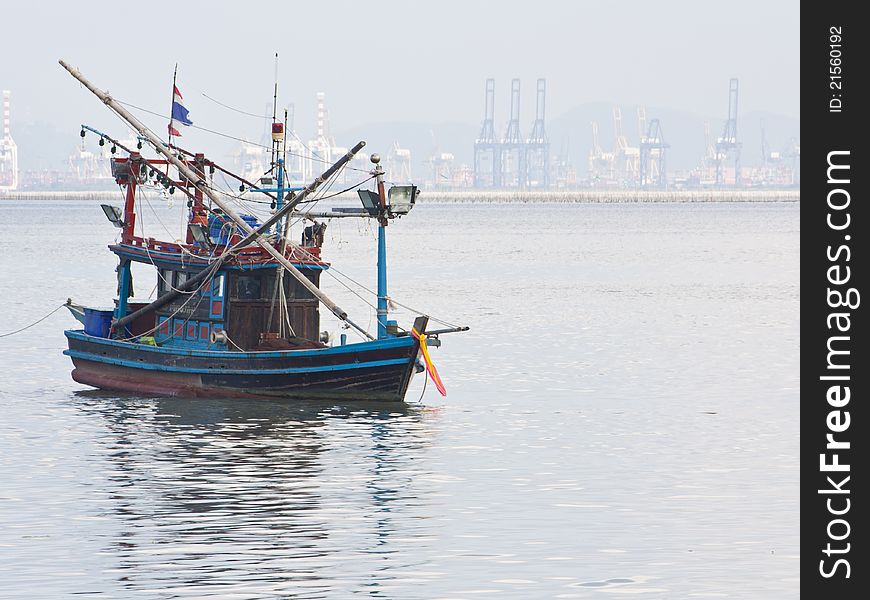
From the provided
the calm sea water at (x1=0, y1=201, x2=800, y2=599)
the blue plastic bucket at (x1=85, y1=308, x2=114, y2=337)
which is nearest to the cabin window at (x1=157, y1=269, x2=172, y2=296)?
the blue plastic bucket at (x1=85, y1=308, x2=114, y2=337)

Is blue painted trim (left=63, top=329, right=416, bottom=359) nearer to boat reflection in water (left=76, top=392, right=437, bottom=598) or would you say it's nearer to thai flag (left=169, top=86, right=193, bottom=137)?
boat reflection in water (left=76, top=392, right=437, bottom=598)

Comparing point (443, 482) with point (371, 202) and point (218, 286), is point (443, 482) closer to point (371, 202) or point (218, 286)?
point (371, 202)

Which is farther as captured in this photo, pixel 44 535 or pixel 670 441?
pixel 670 441

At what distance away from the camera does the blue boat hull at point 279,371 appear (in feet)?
128

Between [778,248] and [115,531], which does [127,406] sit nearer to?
[115,531]

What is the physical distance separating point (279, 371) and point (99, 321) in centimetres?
684

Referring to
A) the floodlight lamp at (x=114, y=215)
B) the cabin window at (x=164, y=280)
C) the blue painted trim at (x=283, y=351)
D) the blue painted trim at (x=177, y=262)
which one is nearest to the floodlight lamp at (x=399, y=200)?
the blue painted trim at (x=177, y=262)

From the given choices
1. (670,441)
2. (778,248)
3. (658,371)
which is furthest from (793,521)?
(778,248)

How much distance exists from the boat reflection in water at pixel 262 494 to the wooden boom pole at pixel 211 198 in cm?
249

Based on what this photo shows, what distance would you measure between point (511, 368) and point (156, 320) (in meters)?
13.0

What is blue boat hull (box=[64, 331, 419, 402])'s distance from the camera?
38.9 metres
